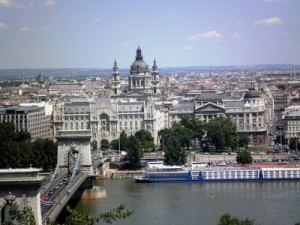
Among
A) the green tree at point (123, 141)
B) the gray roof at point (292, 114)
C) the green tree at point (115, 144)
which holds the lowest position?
the green tree at point (115, 144)

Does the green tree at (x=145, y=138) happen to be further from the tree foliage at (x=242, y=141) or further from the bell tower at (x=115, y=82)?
the bell tower at (x=115, y=82)

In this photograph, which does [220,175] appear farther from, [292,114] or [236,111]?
[236,111]

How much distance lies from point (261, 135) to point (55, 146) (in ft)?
45.2

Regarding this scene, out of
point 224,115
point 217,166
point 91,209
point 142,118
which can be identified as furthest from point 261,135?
point 91,209

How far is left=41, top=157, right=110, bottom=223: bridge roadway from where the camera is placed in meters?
15.5

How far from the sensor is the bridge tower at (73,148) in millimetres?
22984

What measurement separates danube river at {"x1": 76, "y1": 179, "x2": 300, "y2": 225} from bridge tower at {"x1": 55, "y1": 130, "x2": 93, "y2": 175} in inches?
36.6

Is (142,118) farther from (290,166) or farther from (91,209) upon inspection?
(91,209)

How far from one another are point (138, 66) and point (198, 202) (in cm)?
2802

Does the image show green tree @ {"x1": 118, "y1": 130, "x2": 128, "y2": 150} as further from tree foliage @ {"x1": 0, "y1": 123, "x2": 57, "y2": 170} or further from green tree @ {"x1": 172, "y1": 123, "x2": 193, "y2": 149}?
tree foliage @ {"x1": 0, "y1": 123, "x2": 57, "y2": 170}

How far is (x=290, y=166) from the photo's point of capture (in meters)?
27.5

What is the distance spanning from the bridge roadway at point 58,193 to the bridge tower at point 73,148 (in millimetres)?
470

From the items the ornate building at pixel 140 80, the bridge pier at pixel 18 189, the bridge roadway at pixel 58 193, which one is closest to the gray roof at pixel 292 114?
the ornate building at pixel 140 80

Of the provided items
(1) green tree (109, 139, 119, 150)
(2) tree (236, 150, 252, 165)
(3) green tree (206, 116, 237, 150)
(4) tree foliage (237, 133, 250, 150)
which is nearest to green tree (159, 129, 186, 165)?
(2) tree (236, 150, 252, 165)
